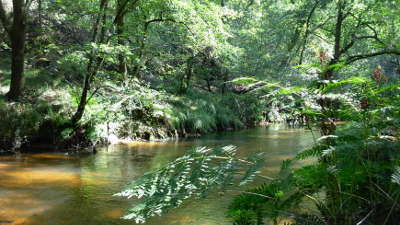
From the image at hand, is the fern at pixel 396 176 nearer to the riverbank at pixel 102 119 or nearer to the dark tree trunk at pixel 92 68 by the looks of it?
the dark tree trunk at pixel 92 68

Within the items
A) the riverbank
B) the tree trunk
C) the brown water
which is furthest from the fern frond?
the tree trunk

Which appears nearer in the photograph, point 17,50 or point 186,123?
point 17,50

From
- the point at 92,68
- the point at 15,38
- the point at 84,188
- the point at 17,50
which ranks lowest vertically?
the point at 84,188

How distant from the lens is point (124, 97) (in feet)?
37.8

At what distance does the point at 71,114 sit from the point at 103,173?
3.67 metres

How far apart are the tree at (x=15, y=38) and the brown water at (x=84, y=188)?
2.13 metres

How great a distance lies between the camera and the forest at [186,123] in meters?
2.58

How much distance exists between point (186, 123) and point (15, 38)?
265 inches

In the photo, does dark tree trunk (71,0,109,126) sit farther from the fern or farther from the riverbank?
the fern

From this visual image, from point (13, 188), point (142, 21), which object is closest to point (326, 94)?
point (13, 188)

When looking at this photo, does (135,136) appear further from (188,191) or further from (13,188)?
(188,191)

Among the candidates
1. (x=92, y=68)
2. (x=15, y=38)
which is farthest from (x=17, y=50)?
(x=92, y=68)

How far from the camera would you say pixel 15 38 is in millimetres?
9688

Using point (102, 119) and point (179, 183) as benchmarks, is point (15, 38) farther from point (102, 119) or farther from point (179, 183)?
point (179, 183)
